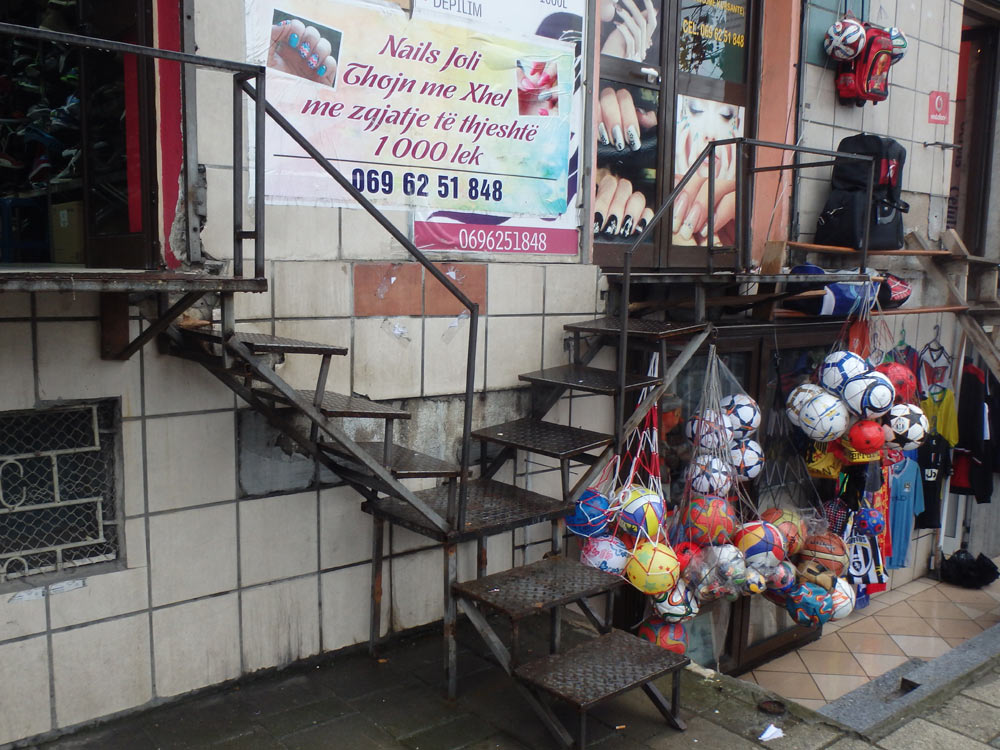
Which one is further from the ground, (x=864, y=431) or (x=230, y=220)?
(x=230, y=220)

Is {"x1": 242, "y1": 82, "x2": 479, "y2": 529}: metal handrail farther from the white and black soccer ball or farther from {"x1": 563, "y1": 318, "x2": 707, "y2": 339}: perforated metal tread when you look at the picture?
the white and black soccer ball

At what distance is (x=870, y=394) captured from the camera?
17.6 ft

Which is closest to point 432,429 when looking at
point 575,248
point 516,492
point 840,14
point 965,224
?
point 516,492

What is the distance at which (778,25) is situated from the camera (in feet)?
20.0

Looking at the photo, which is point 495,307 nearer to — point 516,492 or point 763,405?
point 516,492

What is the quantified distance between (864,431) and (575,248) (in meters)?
2.32

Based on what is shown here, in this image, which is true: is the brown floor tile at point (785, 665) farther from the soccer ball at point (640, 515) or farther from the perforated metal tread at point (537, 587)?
the perforated metal tread at point (537, 587)

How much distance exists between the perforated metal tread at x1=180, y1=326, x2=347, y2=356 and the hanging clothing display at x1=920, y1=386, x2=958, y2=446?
5945 millimetres

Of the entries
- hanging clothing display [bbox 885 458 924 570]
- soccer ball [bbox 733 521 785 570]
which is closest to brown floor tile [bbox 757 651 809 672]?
hanging clothing display [bbox 885 458 924 570]

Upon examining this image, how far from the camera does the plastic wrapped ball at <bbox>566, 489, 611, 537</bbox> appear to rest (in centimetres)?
461

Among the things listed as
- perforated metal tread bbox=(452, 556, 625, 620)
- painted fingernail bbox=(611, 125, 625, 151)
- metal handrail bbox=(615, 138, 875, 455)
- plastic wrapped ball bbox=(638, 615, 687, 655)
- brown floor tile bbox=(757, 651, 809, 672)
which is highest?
painted fingernail bbox=(611, 125, 625, 151)

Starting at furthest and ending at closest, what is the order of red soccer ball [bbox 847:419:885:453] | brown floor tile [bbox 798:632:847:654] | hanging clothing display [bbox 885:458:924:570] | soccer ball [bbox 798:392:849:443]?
hanging clothing display [bbox 885:458:924:570] → brown floor tile [bbox 798:632:847:654] → red soccer ball [bbox 847:419:885:453] → soccer ball [bbox 798:392:849:443]

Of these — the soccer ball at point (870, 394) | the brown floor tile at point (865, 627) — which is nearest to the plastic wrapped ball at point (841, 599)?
the soccer ball at point (870, 394)

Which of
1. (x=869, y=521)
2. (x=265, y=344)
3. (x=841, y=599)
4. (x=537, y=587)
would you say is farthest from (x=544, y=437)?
(x=869, y=521)
